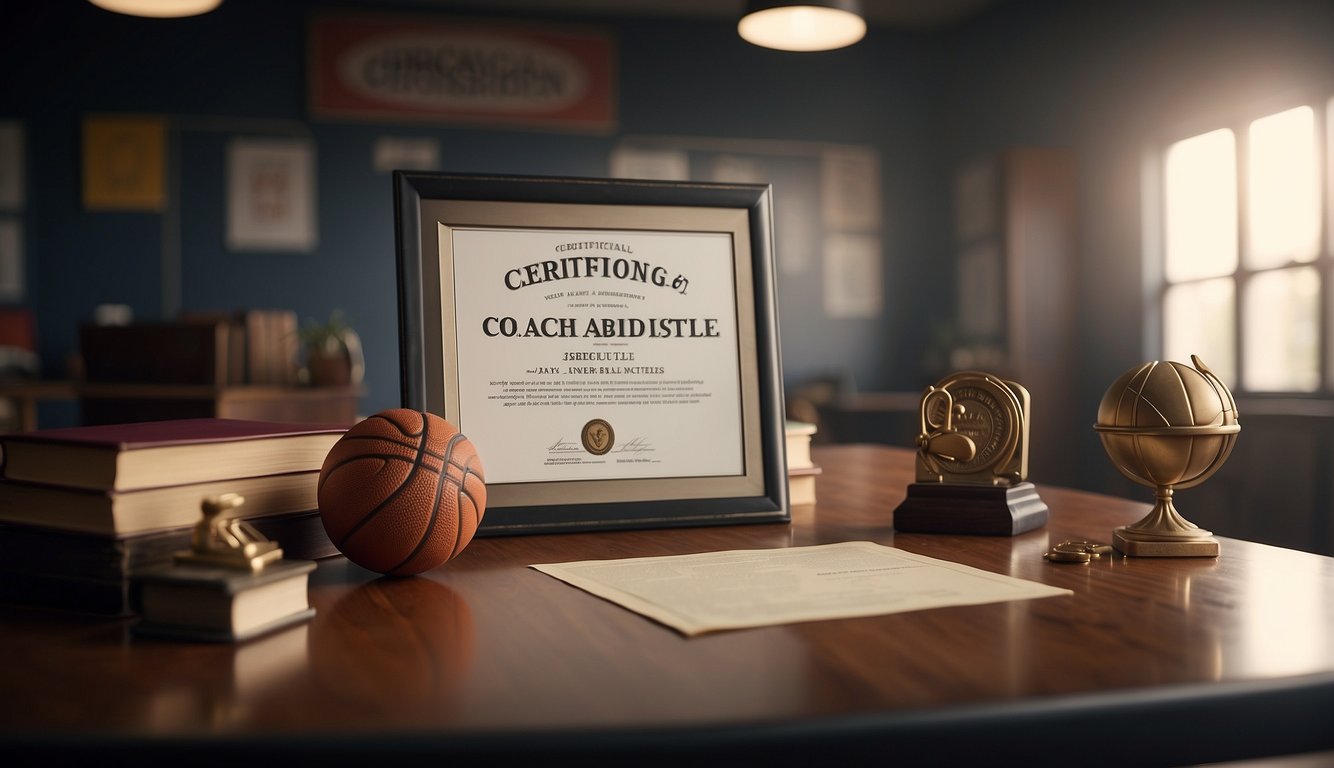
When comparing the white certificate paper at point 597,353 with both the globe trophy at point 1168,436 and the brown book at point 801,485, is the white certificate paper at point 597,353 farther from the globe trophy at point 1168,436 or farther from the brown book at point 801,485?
the globe trophy at point 1168,436

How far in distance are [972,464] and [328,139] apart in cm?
583

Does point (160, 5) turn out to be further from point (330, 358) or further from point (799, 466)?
point (799, 466)

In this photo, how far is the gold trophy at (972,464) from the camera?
87cm

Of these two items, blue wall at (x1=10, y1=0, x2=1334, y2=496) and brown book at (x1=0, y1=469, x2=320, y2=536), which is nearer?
brown book at (x1=0, y1=469, x2=320, y2=536)

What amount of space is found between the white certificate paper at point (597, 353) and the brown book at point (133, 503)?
194 mm

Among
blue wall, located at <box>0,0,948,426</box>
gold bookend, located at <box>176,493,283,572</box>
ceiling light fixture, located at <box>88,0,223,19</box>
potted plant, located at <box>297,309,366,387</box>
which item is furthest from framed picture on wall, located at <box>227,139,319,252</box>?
gold bookend, located at <box>176,493,283,572</box>

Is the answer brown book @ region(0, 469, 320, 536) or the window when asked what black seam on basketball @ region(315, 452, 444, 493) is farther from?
the window

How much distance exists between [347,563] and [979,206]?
5.67 meters

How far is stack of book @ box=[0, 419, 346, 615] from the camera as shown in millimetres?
612

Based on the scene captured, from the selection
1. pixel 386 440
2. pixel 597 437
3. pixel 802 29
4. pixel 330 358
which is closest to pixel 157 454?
pixel 386 440

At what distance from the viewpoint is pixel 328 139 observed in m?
6.05

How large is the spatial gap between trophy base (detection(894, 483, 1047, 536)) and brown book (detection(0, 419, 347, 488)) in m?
0.49

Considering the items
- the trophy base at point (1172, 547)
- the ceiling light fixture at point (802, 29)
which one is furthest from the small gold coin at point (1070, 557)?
the ceiling light fixture at point (802, 29)

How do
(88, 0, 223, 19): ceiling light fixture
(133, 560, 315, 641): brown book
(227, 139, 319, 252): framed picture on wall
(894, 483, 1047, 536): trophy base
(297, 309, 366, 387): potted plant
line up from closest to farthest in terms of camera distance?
(133, 560, 315, 641): brown book
(894, 483, 1047, 536): trophy base
(88, 0, 223, 19): ceiling light fixture
(297, 309, 366, 387): potted plant
(227, 139, 319, 252): framed picture on wall
